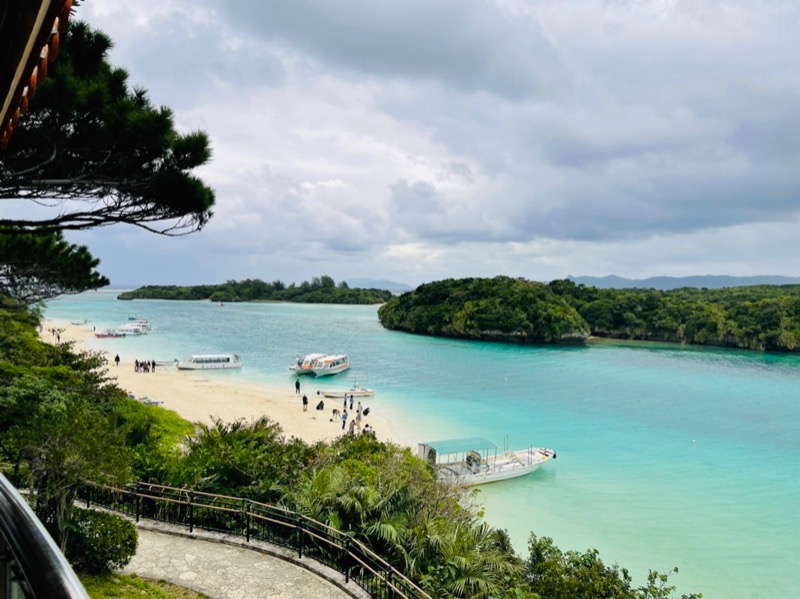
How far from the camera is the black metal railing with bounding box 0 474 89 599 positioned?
132 centimetres

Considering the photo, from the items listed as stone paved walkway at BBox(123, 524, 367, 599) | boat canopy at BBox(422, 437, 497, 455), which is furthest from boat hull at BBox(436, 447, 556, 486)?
stone paved walkway at BBox(123, 524, 367, 599)

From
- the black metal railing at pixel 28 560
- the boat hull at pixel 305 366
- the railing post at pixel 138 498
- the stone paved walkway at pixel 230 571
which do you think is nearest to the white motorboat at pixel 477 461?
the stone paved walkway at pixel 230 571

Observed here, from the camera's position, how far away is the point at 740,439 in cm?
2945

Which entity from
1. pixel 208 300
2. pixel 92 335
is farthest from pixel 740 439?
pixel 208 300

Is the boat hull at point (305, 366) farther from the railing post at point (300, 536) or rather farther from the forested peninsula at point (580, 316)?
the forested peninsula at point (580, 316)

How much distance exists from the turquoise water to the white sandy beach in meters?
3.15

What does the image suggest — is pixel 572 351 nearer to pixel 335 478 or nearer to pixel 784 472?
pixel 784 472

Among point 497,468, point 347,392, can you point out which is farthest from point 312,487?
point 347,392

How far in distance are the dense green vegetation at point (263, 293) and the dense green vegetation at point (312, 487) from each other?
17130cm

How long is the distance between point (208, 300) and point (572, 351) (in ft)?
496

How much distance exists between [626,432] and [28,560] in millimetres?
32706

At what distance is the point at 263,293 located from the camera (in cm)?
19600

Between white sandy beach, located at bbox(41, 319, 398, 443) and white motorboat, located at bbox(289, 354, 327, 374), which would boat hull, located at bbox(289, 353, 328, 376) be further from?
white sandy beach, located at bbox(41, 319, 398, 443)

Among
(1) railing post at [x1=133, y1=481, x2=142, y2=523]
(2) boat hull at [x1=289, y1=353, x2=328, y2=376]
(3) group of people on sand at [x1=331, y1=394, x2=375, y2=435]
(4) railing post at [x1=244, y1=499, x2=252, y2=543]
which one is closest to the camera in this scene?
(4) railing post at [x1=244, y1=499, x2=252, y2=543]
